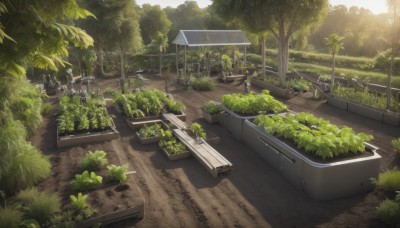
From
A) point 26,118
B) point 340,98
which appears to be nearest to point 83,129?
point 26,118

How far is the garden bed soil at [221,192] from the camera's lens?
571 cm

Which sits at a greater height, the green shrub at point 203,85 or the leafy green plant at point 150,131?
the green shrub at point 203,85

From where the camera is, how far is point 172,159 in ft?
27.0

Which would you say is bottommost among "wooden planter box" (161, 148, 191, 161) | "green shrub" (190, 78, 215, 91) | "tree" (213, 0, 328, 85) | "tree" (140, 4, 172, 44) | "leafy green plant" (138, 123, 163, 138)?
"wooden planter box" (161, 148, 191, 161)

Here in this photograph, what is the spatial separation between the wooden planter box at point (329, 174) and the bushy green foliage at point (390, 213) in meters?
0.90

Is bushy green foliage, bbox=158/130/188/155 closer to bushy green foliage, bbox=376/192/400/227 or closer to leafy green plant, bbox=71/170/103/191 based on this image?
leafy green plant, bbox=71/170/103/191

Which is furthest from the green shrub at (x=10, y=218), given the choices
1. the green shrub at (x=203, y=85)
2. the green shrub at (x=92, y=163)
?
the green shrub at (x=203, y=85)

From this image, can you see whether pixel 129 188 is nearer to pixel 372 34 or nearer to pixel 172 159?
pixel 172 159

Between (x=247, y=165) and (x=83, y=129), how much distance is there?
4822 mm

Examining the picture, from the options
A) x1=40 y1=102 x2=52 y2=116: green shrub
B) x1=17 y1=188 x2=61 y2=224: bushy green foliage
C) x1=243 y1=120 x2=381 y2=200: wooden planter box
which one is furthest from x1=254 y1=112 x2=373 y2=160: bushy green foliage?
x1=40 y1=102 x2=52 y2=116: green shrub

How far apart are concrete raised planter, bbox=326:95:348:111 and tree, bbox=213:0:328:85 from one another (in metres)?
3.09

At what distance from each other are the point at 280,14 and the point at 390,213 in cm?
1266

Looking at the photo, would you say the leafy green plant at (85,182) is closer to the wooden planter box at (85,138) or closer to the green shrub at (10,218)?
the green shrub at (10,218)

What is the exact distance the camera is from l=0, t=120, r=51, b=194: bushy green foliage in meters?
6.05
